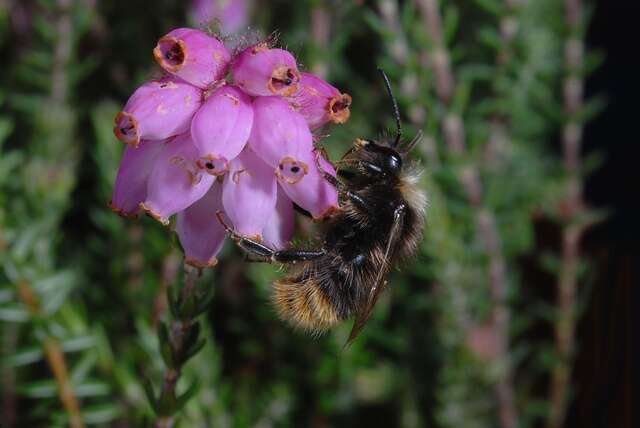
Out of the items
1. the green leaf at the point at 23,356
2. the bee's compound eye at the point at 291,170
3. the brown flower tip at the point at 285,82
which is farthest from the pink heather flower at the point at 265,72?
the green leaf at the point at 23,356

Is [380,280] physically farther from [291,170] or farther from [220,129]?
[220,129]

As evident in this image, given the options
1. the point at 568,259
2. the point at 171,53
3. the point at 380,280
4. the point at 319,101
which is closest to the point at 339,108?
the point at 319,101

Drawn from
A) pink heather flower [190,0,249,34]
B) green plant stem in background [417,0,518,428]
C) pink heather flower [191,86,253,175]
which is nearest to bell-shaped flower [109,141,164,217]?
pink heather flower [191,86,253,175]

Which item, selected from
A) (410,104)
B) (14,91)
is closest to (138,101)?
(410,104)

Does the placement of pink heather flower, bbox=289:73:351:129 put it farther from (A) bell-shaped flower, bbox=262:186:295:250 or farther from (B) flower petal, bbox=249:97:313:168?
(A) bell-shaped flower, bbox=262:186:295:250

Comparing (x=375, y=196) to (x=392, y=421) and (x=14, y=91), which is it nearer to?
(x=392, y=421)

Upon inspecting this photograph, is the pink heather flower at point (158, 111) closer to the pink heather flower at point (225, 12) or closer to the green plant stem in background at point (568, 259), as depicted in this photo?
the pink heather flower at point (225, 12)
